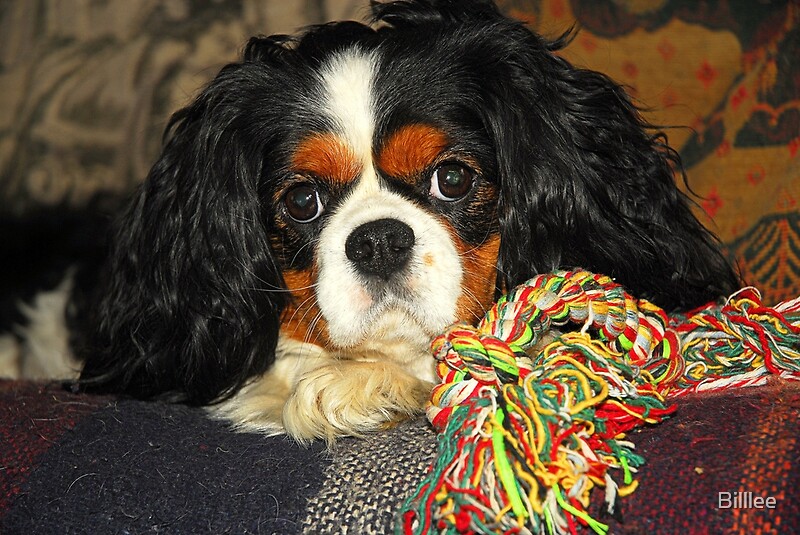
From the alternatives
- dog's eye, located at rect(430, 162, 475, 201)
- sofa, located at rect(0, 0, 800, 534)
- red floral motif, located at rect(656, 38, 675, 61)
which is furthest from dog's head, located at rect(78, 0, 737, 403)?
red floral motif, located at rect(656, 38, 675, 61)

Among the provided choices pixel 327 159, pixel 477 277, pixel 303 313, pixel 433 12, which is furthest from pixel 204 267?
pixel 433 12

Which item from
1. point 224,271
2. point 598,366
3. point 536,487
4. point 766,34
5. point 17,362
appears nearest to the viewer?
point 536,487

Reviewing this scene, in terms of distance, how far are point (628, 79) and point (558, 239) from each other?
1.05 meters

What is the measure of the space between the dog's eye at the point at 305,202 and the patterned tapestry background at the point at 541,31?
71cm

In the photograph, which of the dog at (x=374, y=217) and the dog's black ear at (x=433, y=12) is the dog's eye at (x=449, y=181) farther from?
the dog's black ear at (x=433, y=12)

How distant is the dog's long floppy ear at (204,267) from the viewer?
5.68 feet

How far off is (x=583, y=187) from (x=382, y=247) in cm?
40

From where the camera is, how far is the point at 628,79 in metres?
2.48

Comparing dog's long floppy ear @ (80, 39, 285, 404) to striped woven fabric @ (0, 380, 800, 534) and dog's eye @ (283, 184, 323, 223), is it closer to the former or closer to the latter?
dog's eye @ (283, 184, 323, 223)

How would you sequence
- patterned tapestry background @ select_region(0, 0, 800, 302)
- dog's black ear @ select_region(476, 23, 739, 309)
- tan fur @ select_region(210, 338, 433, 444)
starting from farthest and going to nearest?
patterned tapestry background @ select_region(0, 0, 800, 302)
dog's black ear @ select_region(476, 23, 739, 309)
tan fur @ select_region(210, 338, 433, 444)

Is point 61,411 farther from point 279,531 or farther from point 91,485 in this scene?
point 279,531

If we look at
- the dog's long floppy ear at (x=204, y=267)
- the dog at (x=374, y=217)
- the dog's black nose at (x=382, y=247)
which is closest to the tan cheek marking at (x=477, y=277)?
the dog at (x=374, y=217)

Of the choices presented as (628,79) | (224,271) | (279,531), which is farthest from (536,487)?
(628,79)

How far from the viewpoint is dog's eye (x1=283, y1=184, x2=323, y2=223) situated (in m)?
1.69
